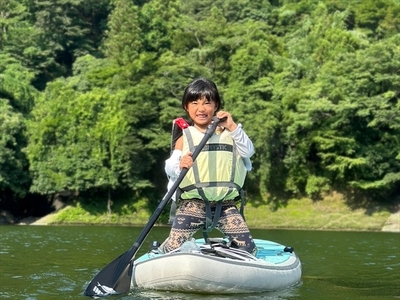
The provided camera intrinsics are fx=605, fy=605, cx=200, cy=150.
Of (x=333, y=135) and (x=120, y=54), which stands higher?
(x=120, y=54)

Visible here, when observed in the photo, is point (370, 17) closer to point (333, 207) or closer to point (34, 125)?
point (333, 207)

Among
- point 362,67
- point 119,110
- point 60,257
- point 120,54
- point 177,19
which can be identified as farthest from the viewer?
point 177,19

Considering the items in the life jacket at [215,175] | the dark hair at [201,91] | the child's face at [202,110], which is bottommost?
the life jacket at [215,175]

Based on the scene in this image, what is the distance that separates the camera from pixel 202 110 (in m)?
6.73

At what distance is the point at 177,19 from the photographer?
2013 inches

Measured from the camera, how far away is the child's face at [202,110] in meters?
6.73

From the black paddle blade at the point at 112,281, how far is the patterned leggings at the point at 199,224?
59 cm

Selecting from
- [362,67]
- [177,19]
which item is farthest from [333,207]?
[177,19]

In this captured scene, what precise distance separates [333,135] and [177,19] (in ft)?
75.7

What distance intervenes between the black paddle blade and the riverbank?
2463 centimetres

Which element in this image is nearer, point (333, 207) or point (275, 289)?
point (275, 289)

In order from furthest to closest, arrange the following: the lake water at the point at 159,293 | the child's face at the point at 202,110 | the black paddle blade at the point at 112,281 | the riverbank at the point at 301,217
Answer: the riverbank at the point at 301,217 → the child's face at the point at 202,110 → the lake water at the point at 159,293 → the black paddle blade at the point at 112,281

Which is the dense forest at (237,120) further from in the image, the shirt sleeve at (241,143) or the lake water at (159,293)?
the shirt sleeve at (241,143)

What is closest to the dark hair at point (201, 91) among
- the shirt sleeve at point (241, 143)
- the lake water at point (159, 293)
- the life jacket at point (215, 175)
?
the life jacket at point (215, 175)
